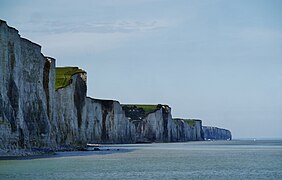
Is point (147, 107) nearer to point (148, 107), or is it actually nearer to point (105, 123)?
point (148, 107)

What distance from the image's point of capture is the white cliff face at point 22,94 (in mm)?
37125

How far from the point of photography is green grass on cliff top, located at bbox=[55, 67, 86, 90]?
195 ft

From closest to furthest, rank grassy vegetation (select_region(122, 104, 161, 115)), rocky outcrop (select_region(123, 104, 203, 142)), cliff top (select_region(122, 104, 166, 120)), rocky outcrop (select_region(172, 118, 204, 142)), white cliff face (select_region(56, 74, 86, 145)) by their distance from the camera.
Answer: white cliff face (select_region(56, 74, 86, 145))
rocky outcrop (select_region(123, 104, 203, 142))
cliff top (select_region(122, 104, 166, 120))
grassy vegetation (select_region(122, 104, 161, 115))
rocky outcrop (select_region(172, 118, 204, 142))

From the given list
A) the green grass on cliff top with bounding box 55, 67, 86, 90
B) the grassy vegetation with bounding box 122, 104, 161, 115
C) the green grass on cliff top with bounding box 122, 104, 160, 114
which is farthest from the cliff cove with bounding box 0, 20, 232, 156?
the green grass on cliff top with bounding box 122, 104, 160, 114

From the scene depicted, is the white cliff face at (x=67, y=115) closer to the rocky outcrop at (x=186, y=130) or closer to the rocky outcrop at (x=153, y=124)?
the rocky outcrop at (x=153, y=124)

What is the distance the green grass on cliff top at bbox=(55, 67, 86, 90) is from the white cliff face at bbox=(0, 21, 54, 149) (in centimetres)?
983

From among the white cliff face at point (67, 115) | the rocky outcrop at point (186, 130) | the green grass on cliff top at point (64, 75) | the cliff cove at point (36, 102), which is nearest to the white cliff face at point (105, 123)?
the cliff cove at point (36, 102)

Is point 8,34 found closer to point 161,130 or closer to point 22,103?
point 22,103

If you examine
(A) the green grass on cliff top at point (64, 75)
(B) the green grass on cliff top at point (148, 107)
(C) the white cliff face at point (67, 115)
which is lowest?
(C) the white cliff face at point (67, 115)

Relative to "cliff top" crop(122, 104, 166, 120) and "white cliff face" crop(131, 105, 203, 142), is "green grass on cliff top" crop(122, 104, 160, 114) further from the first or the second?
"white cliff face" crop(131, 105, 203, 142)

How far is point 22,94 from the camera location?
4297 centimetres

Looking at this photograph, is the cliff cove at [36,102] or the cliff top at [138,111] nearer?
the cliff cove at [36,102]

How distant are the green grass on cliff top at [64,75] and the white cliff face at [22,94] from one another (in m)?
9.83

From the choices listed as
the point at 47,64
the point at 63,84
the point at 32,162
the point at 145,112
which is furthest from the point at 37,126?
the point at 145,112
